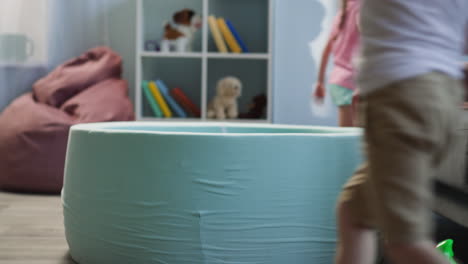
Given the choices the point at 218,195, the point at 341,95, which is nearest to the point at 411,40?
the point at 218,195

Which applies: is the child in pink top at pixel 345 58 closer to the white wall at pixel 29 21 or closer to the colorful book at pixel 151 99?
the colorful book at pixel 151 99

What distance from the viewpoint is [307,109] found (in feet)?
11.5

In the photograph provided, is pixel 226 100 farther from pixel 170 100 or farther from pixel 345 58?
pixel 345 58

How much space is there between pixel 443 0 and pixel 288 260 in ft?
2.49

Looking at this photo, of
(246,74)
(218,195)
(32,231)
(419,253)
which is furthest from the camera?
(246,74)

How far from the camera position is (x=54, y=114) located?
2.79m

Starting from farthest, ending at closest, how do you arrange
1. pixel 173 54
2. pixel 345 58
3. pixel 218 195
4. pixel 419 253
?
pixel 173 54
pixel 345 58
pixel 218 195
pixel 419 253

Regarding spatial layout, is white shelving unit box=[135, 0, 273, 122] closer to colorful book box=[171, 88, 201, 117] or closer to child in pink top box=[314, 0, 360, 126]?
colorful book box=[171, 88, 201, 117]

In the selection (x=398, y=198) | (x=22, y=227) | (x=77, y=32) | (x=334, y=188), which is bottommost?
(x=22, y=227)

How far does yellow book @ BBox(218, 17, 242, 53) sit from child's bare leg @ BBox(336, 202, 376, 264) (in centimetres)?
245

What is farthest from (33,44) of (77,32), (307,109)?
(307,109)

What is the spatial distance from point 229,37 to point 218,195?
6.90 feet

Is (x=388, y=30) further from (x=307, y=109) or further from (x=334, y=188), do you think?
(x=307, y=109)

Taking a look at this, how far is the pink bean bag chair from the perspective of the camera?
2.65 meters
